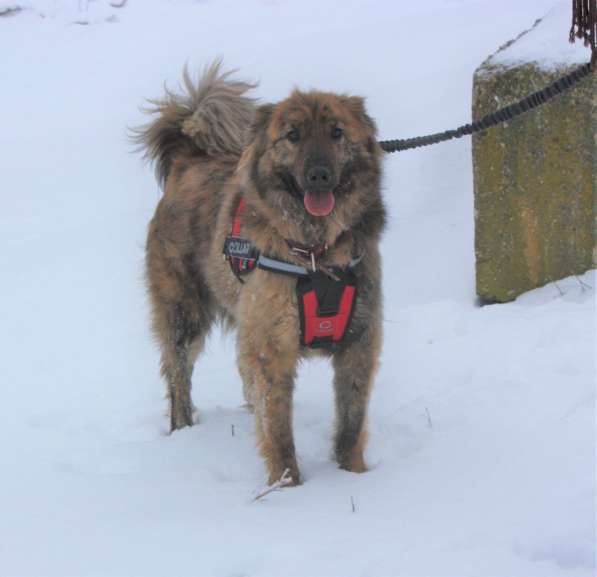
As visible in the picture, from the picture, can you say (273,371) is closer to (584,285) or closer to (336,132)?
(336,132)

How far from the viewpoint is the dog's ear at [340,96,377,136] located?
144 inches

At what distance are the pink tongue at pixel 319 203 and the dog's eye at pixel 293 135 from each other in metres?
0.23

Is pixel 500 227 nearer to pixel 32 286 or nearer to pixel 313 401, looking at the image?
pixel 313 401

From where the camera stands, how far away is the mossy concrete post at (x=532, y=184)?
5.06m

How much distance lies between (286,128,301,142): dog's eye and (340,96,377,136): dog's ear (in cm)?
26

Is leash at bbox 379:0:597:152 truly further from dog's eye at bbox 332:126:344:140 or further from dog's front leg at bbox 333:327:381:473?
dog's front leg at bbox 333:327:381:473

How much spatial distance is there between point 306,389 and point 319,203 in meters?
1.88

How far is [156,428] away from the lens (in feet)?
16.1

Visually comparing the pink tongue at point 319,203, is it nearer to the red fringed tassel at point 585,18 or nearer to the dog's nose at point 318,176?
the dog's nose at point 318,176

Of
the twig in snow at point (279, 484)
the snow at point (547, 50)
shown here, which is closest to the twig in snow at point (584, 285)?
the snow at point (547, 50)

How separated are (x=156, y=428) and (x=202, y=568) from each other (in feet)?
7.22

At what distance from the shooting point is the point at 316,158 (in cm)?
340

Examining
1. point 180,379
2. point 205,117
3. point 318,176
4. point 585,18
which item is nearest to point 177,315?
point 180,379

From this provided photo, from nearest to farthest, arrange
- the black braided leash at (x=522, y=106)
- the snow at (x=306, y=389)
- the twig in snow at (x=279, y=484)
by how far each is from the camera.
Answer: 1. the snow at (x=306, y=389)
2. the twig in snow at (x=279, y=484)
3. the black braided leash at (x=522, y=106)
